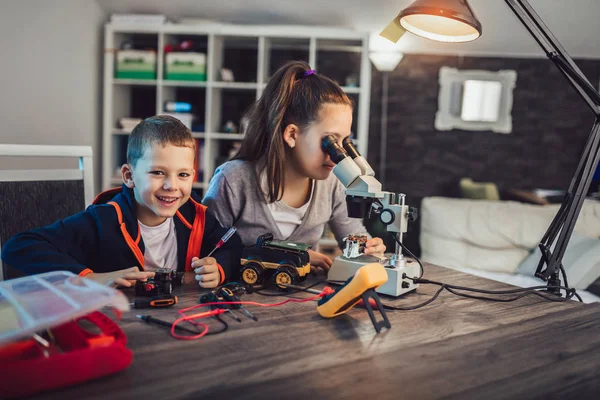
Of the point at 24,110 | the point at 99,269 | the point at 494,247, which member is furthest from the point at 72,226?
the point at 494,247

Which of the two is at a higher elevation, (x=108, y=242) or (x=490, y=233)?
(x=108, y=242)

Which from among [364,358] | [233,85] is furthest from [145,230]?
[233,85]

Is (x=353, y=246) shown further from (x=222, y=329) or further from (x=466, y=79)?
(x=466, y=79)

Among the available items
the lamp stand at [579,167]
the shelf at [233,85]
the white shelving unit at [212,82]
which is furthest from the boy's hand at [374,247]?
the shelf at [233,85]

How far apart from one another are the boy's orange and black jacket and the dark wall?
3596 millimetres

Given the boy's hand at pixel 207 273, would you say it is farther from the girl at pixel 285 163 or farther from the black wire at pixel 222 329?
the girl at pixel 285 163

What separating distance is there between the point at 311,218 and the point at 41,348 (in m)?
1.06

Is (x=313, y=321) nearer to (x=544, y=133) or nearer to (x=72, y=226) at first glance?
(x=72, y=226)

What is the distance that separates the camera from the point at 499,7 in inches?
153

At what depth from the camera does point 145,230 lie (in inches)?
52.6

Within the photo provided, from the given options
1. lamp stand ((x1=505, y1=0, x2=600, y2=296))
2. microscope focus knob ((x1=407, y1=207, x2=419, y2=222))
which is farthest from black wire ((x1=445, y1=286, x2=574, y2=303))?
microscope focus knob ((x1=407, y1=207, x2=419, y2=222))

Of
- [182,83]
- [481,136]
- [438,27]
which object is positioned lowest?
[481,136]

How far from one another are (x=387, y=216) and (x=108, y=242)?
26.4 inches

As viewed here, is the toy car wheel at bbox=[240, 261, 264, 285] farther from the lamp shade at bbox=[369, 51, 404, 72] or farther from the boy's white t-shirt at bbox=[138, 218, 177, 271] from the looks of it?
the lamp shade at bbox=[369, 51, 404, 72]
